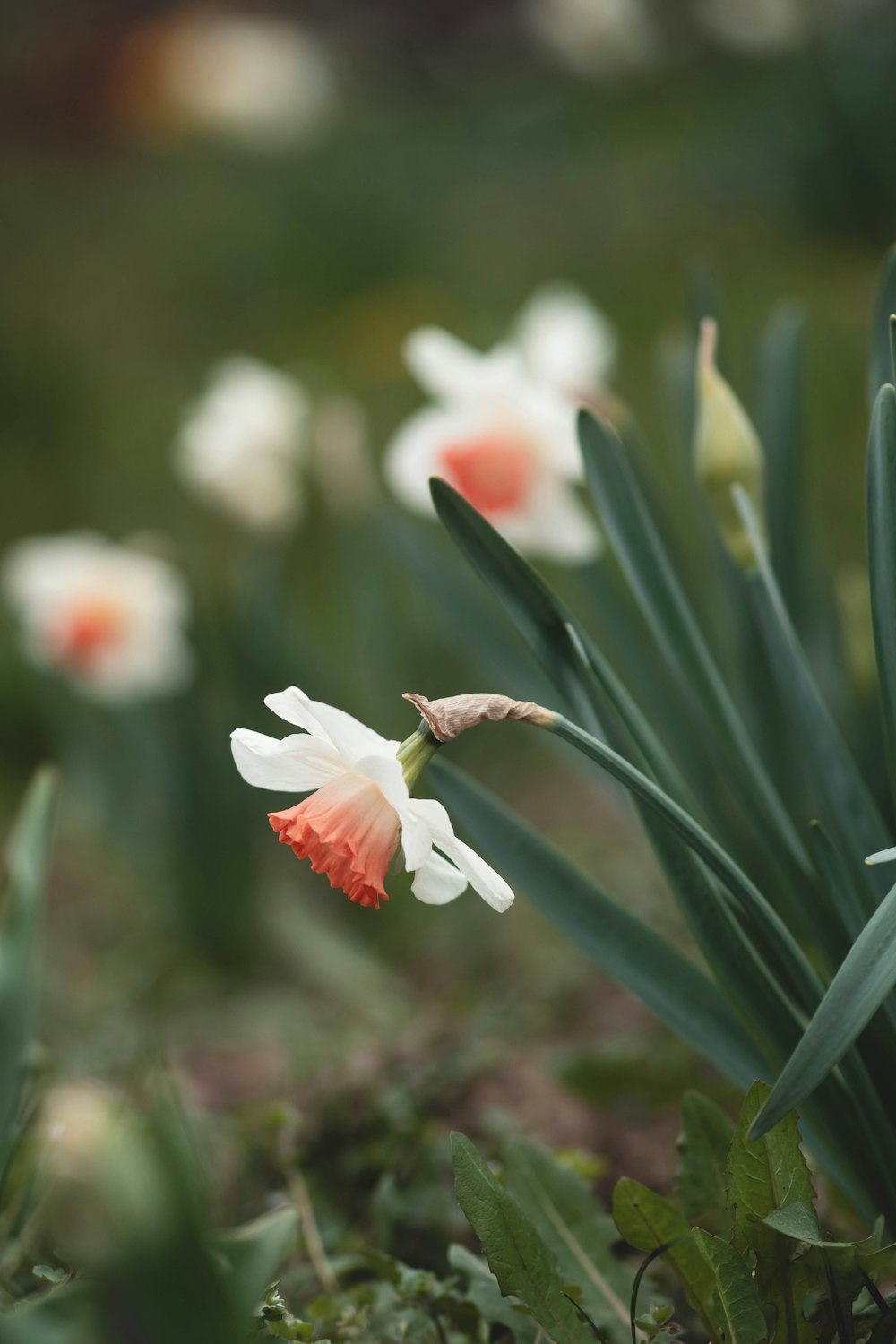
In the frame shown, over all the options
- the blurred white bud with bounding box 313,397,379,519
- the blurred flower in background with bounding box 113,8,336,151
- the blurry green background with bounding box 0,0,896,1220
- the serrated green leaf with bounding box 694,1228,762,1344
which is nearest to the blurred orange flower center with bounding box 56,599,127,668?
the blurry green background with bounding box 0,0,896,1220

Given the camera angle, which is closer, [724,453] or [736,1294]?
[736,1294]

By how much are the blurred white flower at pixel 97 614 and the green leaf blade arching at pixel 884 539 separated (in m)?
1.07

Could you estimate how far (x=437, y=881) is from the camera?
472 mm

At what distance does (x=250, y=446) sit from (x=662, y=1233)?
1262 millimetres

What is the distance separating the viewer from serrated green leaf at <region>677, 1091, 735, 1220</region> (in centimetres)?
61

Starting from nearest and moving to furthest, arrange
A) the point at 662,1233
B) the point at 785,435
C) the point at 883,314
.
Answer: the point at 662,1233 → the point at 883,314 → the point at 785,435

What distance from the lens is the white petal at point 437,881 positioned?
18.4 inches

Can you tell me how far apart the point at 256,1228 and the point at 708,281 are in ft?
2.59

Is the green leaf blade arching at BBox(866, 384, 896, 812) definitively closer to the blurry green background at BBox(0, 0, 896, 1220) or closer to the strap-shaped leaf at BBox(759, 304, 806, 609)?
the strap-shaped leaf at BBox(759, 304, 806, 609)

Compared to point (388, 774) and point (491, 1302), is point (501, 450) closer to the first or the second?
point (388, 774)

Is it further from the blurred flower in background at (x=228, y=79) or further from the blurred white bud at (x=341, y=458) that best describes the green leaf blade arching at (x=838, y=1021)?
the blurred flower in background at (x=228, y=79)

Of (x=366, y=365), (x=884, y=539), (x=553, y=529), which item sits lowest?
(x=366, y=365)

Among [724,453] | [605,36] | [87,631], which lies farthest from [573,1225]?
[605,36]

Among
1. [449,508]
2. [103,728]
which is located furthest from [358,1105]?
[103,728]
